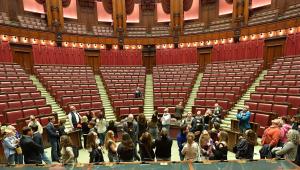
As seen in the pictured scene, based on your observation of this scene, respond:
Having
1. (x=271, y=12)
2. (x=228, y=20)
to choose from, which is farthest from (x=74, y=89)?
(x=271, y=12)

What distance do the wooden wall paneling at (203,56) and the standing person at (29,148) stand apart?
33.0 feet

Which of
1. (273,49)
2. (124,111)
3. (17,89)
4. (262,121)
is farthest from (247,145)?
(273,49)

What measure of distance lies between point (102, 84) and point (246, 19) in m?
8.54

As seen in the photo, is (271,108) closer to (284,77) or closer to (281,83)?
(281,83)

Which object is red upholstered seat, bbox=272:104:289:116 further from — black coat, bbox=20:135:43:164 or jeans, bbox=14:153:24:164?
jeans, bbox=14:153:24:164

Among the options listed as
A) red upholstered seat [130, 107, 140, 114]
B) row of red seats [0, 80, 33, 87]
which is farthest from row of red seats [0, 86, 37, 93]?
red upholstered seat [130, 107, 140, 114]

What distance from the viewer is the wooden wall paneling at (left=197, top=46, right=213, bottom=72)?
11.6m

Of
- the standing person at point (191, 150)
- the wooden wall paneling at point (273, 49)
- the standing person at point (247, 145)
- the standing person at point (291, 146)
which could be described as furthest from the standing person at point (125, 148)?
the wooden wall paneling at point (273, 49)

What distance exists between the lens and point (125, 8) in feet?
41.6

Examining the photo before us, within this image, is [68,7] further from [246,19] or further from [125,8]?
[246,19]

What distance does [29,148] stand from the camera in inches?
112

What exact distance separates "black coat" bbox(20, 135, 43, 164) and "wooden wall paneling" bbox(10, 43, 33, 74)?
27.2 feet

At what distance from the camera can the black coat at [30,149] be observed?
283 cm

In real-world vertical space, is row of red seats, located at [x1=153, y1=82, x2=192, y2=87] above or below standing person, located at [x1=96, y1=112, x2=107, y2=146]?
above
